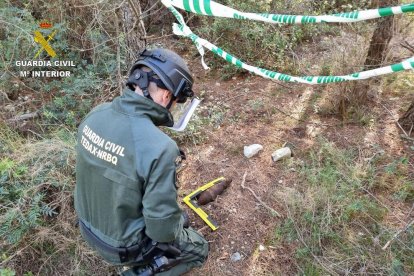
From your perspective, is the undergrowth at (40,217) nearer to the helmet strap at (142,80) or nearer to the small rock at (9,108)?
the small rock at (9,108)

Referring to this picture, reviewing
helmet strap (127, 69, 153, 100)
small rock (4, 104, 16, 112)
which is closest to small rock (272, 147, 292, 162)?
helmet strap (127, 69, 153, 100)

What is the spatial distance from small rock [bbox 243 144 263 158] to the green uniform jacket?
1.65m

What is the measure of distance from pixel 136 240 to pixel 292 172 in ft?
5.92

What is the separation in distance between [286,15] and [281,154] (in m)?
1.45

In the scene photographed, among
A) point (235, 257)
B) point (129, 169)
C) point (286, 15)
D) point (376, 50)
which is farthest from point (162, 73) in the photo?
point (376, 50)

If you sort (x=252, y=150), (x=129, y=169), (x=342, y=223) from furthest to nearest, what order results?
(x=252, y=150), (x=342, y=223), (x=129, y=169)

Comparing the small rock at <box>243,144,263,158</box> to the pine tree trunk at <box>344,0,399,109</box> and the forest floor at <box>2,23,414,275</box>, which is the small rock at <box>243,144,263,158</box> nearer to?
the forest floor at <box>2,23,414,275</box>

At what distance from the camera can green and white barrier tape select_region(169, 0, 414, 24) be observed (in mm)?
2418

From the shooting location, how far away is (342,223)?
8.66ft

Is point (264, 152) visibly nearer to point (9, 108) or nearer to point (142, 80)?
point (142, 80)

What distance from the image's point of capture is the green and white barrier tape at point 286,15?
242cm

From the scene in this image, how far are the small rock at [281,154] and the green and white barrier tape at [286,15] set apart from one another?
1264 mm

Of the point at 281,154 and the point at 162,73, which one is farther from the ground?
the point at 162,73

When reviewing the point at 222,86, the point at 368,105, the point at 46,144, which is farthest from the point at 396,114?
the point at 46,144
